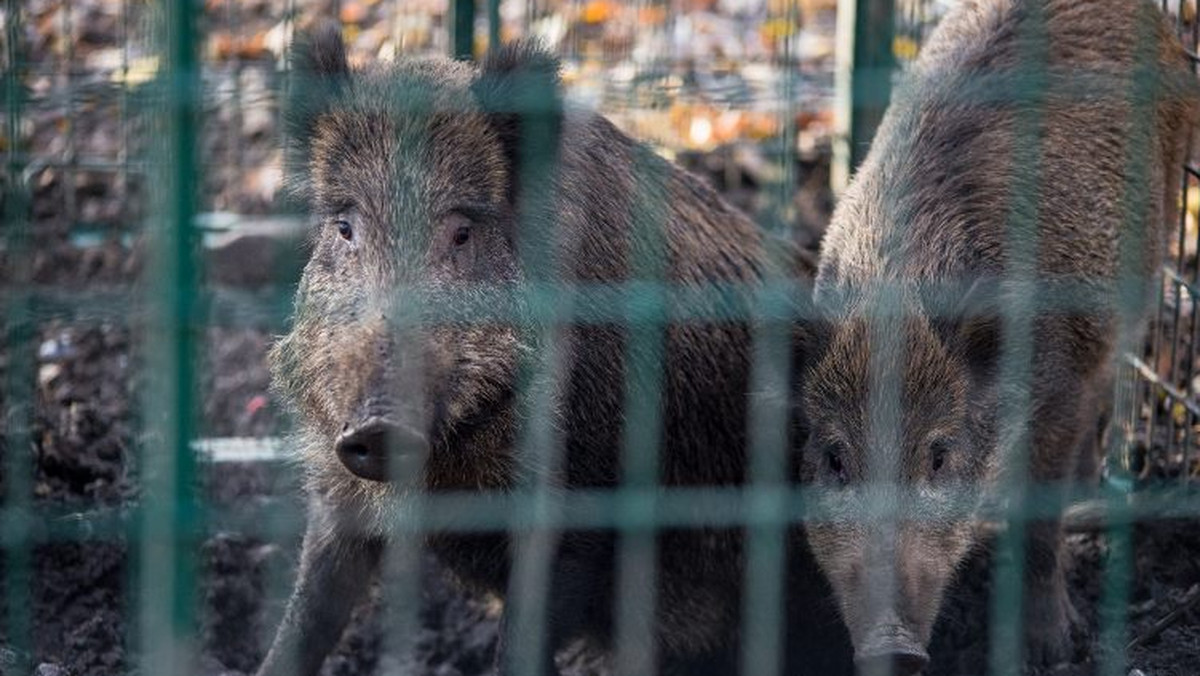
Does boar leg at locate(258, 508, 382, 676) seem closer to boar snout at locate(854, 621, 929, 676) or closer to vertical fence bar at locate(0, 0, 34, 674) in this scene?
vertical fence bar at locate(0, 0, 34, 674)

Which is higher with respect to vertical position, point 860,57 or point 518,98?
point 860,57

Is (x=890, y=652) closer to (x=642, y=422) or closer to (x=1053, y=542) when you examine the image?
(x=642, y=422)

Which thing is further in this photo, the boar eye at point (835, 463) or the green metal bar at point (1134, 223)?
the green metal bar at point (1134, 223)

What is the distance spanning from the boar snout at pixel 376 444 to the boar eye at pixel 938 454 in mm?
1328

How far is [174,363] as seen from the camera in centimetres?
374

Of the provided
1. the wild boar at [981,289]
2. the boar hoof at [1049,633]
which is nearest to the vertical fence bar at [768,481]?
the wild boar at [981,289]

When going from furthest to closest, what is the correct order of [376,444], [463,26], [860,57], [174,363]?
[860,57] < [463,26] < [174,363] < [376,444]

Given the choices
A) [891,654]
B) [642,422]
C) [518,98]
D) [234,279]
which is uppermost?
[518,98]

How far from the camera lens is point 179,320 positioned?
3.67 metres

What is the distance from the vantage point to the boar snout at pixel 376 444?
351cm

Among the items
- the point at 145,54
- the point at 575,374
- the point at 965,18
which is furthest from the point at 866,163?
the point at 145,54

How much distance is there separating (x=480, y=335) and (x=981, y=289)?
1.26 m

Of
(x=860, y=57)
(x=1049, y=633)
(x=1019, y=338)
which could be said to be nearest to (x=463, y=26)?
(x=860, y=57)

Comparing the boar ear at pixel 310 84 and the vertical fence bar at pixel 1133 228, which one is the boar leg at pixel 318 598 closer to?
the boar ear at pixel 310 84
